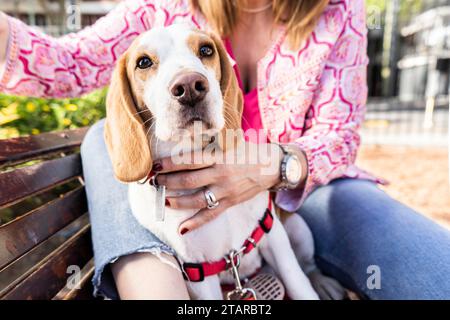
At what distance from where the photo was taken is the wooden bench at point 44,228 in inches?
44.7

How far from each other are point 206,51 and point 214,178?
42 cm

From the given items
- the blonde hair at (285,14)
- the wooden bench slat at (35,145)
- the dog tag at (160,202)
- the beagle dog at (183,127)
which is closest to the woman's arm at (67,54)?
the wooden bench slat at (35,145)

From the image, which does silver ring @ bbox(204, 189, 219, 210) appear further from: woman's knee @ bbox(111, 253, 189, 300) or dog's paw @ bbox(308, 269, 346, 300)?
dog's paw @ bbox(308, 269, 346, 300)

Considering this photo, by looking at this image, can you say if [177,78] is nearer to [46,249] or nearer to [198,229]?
[198,229]

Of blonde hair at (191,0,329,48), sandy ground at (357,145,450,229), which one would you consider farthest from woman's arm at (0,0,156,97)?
sandy ground at (357,145,450,229)

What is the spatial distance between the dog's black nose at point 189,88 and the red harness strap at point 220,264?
0.54 metres

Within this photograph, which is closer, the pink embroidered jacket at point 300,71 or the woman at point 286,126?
the woman at point 286,126

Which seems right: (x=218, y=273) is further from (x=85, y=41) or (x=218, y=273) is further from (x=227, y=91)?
(x=85, y=41)

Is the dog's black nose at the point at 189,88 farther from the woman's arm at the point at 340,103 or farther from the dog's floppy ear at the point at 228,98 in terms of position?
the woman's arm at the point at 340,103

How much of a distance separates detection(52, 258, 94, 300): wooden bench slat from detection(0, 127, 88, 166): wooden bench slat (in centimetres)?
45

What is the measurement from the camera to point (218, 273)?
1.48 m

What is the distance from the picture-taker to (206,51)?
137 cm

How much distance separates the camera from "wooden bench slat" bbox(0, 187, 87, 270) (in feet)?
3.59
